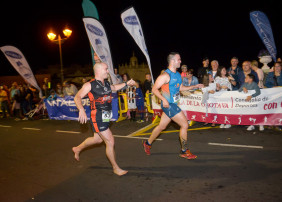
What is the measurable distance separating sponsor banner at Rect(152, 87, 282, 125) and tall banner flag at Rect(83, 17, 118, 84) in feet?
10.9

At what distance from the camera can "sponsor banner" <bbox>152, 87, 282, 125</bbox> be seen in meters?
6.76

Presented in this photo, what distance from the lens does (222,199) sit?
3266 mm

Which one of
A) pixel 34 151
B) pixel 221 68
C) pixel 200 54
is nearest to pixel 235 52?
pixel 200 54

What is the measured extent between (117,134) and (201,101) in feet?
9.53

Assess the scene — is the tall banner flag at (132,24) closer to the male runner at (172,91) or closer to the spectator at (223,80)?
the spectator at (223,80)

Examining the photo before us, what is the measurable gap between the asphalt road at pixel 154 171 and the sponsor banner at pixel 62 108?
356cm

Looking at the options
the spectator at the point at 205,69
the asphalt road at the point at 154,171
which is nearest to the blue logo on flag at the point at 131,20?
the spectator at the point at 205,69

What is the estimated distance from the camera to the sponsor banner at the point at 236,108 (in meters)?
6.76

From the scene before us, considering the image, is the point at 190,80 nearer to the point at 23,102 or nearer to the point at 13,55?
the point at 23,102

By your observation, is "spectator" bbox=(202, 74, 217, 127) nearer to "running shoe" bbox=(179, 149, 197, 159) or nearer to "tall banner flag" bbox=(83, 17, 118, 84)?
"running shoe" bbox=(179, 149, 197, 159)

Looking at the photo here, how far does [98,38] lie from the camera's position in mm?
9016

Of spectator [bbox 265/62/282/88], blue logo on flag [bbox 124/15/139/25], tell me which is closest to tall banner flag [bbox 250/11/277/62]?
spectator [bbox 265/62/282/88]

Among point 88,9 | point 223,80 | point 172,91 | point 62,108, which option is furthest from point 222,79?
point 62,108

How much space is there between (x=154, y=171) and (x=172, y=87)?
1.68m
